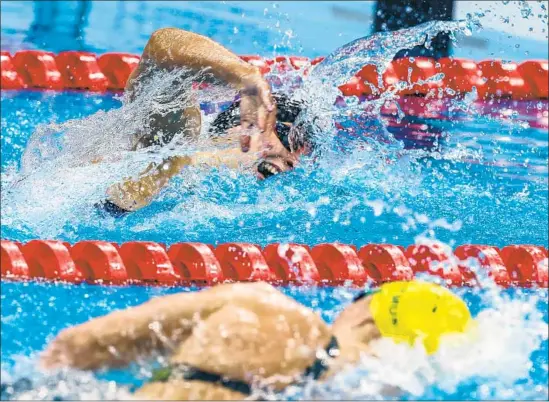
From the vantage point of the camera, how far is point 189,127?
3.55 meters

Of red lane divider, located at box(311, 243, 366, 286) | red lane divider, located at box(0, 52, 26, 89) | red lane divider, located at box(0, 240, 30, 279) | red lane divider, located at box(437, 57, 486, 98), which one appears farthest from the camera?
red lane divider, located at box(437, 57, 486, 98)

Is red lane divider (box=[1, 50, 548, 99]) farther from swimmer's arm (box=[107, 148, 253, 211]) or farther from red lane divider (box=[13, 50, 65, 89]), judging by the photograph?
swimmer's arm (box=[107, 148, 253, 211])

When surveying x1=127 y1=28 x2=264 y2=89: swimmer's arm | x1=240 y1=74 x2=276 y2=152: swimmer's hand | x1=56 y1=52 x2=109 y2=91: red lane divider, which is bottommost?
x1=56 y1=52 x2=109 y2=91: red lane divider

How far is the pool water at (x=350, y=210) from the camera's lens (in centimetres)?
249

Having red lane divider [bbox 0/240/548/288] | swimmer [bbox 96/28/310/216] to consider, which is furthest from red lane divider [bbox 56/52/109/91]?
red lane divider [bbox 0/240/548/288]

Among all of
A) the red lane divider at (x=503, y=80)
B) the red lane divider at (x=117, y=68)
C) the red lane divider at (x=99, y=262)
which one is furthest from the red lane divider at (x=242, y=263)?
the red lane divider at (x=503, y=80)

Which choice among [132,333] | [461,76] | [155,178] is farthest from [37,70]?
[132,333]

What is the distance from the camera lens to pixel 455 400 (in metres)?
2.46

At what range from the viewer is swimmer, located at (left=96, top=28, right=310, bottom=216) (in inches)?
133

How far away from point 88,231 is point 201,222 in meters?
0.41

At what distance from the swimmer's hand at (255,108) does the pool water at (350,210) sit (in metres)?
0.51

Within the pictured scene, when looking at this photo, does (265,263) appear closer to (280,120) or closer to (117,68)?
(280,120)

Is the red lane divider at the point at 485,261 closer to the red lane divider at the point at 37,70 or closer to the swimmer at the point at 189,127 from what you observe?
the swimmer at the point at 189,127

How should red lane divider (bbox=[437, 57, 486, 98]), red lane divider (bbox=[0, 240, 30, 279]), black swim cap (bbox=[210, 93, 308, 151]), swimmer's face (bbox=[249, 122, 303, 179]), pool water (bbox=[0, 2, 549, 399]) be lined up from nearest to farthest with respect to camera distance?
1. pool water (bbox=[0, 2, 549, 399])
2. red lane divider (bbox=[0, 240, 30, 279])
3. swimmer's face (bbox=[249, 122, 303, 179])
4. black swim cap (bbox=[210, 93, 308, 151])
5. red lane divider (bbox=[437, 57, 486, 98])
